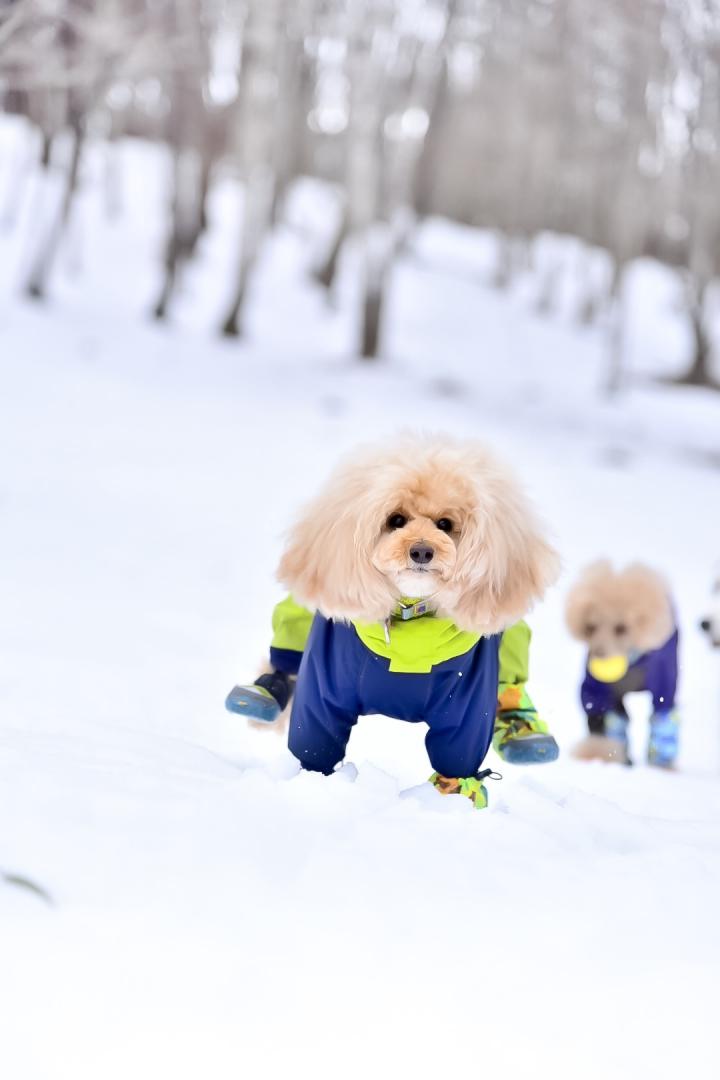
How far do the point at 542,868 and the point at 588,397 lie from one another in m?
15.9

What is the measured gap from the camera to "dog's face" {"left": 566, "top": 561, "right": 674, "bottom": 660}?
4.98 meters

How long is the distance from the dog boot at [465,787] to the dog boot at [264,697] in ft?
1.78

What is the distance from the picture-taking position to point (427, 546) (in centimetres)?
289

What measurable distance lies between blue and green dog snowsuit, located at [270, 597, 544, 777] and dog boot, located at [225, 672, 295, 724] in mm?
182

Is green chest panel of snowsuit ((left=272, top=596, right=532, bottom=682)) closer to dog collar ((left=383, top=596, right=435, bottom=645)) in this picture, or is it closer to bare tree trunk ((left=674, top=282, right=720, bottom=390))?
dog collar ((left=383, top=596, right=435, bottom=645))

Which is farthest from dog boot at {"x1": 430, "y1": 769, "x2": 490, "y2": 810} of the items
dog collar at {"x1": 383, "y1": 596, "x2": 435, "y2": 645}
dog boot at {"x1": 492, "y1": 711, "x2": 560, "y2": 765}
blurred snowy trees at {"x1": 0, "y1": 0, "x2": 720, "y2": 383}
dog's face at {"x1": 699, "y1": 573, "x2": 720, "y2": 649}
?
blurred snowy trees at {"x1": 0, "y1": 0, "x2": 720, "y2": 383}

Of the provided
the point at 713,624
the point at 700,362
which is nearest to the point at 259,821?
the point at 713,624

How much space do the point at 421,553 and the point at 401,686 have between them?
373mm

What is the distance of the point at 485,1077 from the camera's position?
73.4 inches

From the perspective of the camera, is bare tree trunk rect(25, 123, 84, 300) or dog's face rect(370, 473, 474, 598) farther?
bare tree trunk rect(25, 123, 84, 300)

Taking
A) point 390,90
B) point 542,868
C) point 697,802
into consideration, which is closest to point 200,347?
point 390,90

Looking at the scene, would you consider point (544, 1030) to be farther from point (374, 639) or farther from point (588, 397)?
point (588, 397)

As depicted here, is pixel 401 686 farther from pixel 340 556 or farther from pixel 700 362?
pixel 700 362

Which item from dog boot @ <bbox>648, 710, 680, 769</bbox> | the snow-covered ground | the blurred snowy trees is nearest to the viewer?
the snow-covered ground
